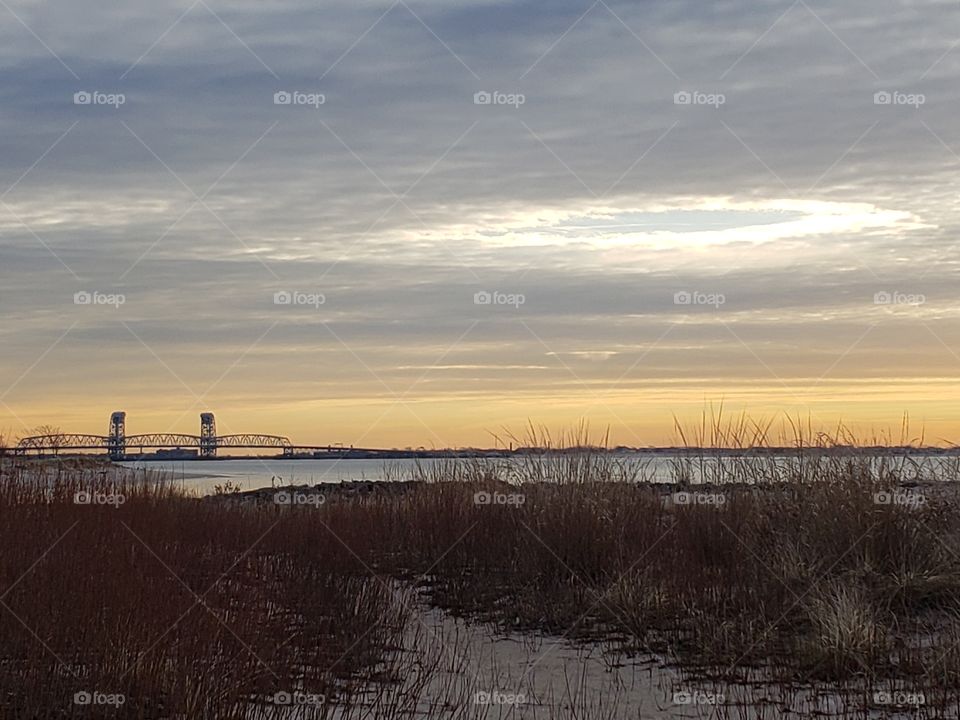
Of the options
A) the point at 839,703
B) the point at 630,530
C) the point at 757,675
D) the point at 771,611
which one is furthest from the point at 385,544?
the point at 839,703

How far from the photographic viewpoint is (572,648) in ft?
30.1

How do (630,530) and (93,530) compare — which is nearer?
(93,530)

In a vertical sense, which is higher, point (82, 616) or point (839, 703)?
point (82, 616)

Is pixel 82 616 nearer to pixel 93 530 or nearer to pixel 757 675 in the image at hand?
pixel 93 530

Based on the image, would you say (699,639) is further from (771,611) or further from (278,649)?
(278,649)

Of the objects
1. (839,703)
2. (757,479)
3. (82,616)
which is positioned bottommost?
(839,703)

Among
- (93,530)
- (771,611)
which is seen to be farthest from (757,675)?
(93,530)

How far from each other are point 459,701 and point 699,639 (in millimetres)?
2505

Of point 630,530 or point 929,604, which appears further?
point 630,530

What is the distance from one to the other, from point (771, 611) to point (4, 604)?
19.9ft

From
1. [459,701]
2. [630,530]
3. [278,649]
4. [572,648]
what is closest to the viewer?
[459,701]

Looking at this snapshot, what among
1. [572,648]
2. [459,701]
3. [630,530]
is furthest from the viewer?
[630,530]

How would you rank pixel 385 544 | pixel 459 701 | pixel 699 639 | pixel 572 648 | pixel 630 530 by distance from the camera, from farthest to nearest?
pixel 385 544
pixel 630 530
pixel 572 648
pixel 699 639
pixel 459 701

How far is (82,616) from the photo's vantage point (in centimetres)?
693
